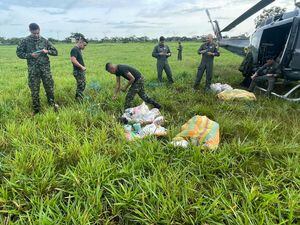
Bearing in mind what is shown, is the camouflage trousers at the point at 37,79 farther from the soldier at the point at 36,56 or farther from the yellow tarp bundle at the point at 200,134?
the yellow tarp bundle at the point at 200,134

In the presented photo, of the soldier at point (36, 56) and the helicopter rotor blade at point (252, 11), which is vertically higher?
the helicopter rotor blade at point (252, 11)

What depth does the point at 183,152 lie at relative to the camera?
11.6 ft

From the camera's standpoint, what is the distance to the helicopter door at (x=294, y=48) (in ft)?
19.6

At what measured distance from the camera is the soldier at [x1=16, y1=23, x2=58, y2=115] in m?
5.44

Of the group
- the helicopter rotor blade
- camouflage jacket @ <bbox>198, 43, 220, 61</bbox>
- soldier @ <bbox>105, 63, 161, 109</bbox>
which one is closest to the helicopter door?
the helicopter rotor blade

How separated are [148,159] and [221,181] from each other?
2.87 feet

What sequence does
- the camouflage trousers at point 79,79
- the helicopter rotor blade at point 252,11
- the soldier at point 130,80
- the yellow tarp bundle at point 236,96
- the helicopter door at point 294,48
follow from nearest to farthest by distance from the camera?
the soldier at point 130,80, the helicopter rotor blade at point 252,11, the helicopter door at point 294,48, the camouflage trousers at point 79,79, the yellow tarp bundle at point 236,96

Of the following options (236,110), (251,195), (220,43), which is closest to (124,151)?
(251,195)

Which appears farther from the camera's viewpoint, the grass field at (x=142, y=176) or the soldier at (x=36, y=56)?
the soldier at (x=36, y=56)

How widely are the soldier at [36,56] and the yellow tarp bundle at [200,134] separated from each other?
2972mm

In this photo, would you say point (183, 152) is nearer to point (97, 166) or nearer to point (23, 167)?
point (97, 166)

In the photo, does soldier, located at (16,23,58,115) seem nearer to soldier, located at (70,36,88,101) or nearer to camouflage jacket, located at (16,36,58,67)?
camouflage jacket, located at (16,36,58,67)

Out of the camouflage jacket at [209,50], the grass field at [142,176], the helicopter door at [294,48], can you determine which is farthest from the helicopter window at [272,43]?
the grass field at [142,176]

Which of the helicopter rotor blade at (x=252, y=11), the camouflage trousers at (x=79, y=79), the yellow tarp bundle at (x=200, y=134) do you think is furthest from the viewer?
the camouflage trousers at (x=79, y=79)
